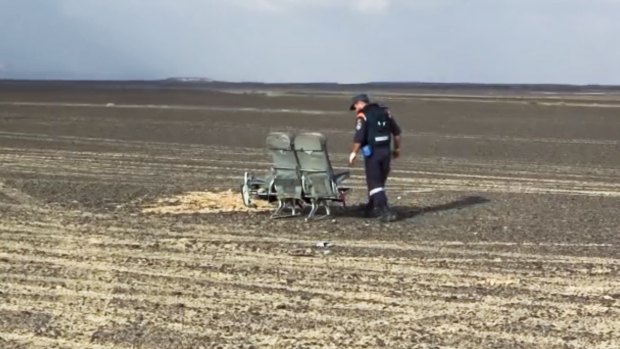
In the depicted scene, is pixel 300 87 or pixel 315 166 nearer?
pixel 315 166

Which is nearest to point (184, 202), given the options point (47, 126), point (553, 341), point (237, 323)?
point (237, 323)

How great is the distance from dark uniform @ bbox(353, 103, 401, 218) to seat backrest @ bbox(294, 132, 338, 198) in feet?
1.55

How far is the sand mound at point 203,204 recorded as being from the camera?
14766 mm

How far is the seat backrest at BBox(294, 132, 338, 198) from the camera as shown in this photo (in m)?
14.0

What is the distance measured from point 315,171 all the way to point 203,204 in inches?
77.9

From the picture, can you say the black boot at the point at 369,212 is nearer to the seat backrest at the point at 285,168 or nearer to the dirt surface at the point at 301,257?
the dirt surface at the point at 301,257

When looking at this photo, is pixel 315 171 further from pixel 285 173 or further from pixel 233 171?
pixel 233 171

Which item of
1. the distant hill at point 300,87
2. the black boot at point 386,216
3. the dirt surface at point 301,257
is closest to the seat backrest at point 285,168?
the dirt surface at point 301,257

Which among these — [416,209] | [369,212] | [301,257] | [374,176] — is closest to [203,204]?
[369,212]

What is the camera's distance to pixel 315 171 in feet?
46.3

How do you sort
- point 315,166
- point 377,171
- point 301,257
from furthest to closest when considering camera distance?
point 315,166 < point 377,171 < point 301,257

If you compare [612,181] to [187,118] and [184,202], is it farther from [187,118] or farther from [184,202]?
[187,118]

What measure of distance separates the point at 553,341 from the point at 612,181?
12.1 m

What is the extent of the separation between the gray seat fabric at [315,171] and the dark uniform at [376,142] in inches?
18.0
